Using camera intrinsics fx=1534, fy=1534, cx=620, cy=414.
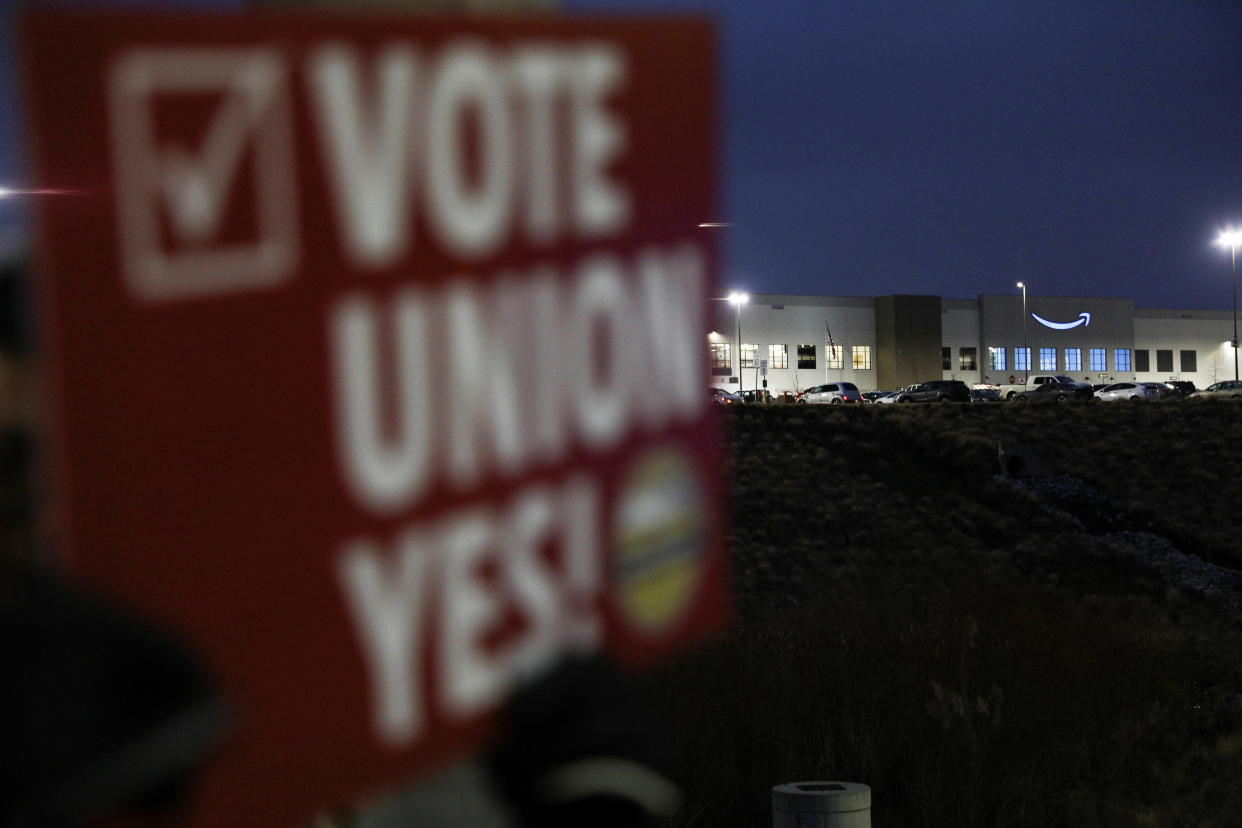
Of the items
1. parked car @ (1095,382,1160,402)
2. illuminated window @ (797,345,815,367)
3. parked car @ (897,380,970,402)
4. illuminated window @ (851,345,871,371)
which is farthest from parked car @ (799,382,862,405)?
illuminated window @ (851,345,871,371)

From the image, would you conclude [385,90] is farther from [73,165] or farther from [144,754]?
[144,754]

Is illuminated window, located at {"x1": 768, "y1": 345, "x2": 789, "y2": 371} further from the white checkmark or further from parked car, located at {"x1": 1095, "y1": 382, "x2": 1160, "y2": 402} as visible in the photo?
the white checkmark

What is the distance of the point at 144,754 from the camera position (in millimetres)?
962

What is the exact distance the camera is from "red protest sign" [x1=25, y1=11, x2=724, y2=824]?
1043mm

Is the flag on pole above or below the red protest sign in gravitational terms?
below

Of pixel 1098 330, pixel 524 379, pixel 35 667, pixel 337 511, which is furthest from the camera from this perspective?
pixel 1098 330

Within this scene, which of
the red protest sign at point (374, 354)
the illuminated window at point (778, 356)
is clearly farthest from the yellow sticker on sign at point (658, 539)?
the illuminated window at point (778, 356)

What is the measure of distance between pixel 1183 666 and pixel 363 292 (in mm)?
16467

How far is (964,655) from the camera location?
39.4 ft

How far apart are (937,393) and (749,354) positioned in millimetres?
31443

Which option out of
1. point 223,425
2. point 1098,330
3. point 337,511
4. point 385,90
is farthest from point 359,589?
point 1098,330

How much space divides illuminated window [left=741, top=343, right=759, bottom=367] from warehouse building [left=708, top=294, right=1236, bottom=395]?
0.30 feet

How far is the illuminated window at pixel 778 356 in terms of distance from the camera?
325 feet

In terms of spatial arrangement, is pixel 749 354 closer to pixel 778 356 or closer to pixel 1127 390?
pixel 778 356
